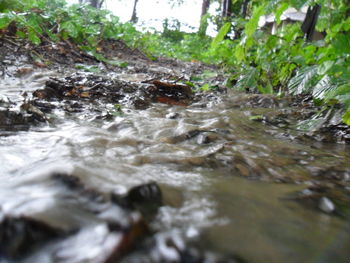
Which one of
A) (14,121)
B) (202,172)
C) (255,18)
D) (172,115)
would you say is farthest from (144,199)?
(255,18)

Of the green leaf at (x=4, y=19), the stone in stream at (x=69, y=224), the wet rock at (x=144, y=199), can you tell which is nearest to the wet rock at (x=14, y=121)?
the stone in stream at (x=69, y=224)

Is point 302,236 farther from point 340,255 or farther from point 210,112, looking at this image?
point 210,112

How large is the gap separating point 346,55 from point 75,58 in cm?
355

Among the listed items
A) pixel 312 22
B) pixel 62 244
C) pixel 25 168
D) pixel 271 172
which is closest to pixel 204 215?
pixel 62 244

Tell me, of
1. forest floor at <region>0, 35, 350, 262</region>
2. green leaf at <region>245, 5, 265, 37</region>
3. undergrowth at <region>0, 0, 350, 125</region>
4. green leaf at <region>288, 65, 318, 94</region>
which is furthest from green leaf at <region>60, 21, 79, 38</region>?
green leaf at <region>288, 65, 318, 94</region>

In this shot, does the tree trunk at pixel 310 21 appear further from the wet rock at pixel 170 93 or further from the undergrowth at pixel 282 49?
the wet rock at pixel 170 93

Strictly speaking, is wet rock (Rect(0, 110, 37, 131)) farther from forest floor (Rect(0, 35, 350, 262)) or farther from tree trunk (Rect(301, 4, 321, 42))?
tree trunk (Rect(301, 4, 321, 42))

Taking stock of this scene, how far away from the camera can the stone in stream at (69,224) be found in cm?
58

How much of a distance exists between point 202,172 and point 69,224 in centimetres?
55

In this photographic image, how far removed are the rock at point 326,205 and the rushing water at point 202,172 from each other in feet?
0.12

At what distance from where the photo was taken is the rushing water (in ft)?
2.20

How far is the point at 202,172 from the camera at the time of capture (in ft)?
3.59

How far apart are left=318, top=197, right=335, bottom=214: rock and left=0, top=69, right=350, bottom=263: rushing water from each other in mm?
36

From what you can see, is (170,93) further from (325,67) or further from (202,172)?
(202,172)
